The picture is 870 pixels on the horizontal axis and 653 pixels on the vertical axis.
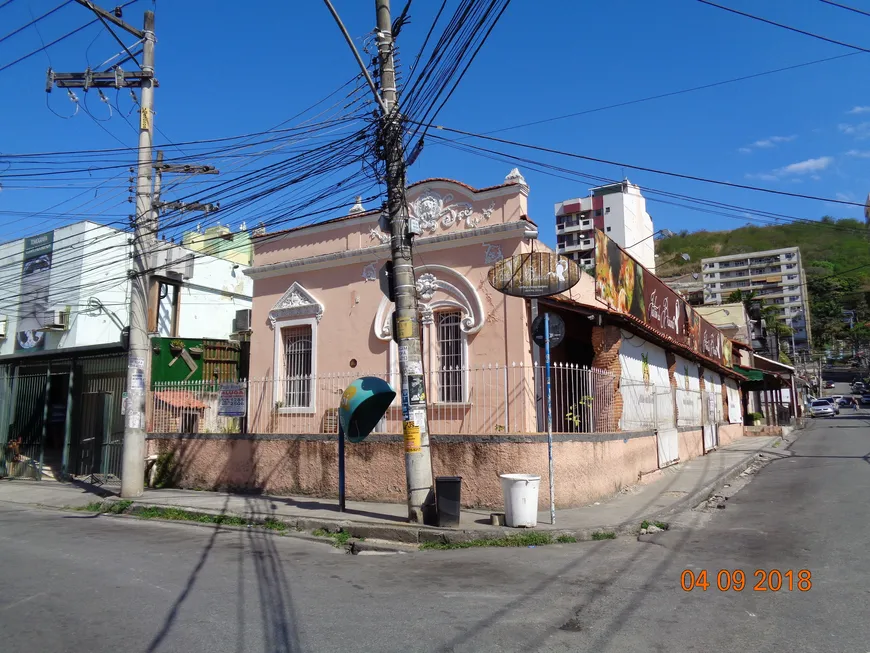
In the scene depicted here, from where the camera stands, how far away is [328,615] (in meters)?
5.49

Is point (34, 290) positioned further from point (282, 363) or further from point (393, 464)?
point (393, 464)

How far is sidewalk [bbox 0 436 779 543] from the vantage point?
9320mm

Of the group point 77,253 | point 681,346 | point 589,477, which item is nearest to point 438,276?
point 589,477

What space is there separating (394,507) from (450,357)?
3.93m

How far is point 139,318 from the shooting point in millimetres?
13461

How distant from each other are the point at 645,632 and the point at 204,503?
31.6 ft

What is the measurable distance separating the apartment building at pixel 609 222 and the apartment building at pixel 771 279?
1563 inches

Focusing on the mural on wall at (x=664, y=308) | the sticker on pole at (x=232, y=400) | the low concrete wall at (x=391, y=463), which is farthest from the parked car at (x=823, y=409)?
the sticker on pole at (x=232, y=400)

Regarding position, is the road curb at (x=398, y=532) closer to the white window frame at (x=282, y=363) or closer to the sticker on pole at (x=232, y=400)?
the sticker on pole at (x=232, y=400)

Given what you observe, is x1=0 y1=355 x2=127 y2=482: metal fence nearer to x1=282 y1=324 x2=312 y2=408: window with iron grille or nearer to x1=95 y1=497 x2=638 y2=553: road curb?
x1=282 y1=324 x2=312 y2=408: window with iron grille

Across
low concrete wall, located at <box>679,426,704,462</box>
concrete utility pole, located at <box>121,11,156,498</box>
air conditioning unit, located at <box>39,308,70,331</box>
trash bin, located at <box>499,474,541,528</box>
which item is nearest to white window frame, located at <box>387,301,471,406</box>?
trash bin, located at <box>499,474,541,528</box>

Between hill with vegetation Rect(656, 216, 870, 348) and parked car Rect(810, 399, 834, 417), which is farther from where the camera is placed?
hill with vegetation Rect(656, 216, 870, 348)

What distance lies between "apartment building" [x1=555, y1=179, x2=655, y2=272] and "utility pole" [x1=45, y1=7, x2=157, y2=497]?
33.1ft
